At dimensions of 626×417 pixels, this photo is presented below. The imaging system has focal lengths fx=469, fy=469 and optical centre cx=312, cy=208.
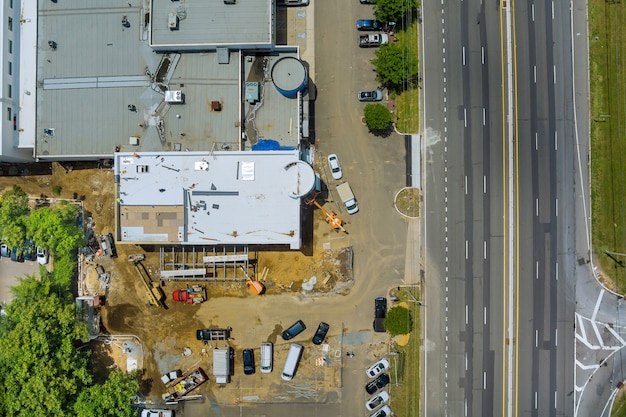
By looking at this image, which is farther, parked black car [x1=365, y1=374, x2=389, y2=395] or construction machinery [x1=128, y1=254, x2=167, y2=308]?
construction machinery [x1=128, y1=254, x2=167, y2=308]

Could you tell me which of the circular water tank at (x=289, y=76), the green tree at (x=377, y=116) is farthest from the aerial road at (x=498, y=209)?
the circular water tank at (x=289, y=76)

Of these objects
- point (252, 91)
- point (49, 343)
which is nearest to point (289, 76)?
point (252, 91)

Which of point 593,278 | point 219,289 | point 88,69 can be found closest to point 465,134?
point 593,278

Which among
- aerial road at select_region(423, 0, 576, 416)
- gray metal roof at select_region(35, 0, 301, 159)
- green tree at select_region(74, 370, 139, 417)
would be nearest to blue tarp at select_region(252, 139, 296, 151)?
gray metal roof at select_region(35, 0, 301, 159)

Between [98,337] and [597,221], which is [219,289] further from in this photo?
[597,221]

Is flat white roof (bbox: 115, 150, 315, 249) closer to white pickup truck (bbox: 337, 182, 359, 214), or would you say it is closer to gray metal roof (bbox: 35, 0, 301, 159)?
gray metal roof (bbox: 35, 0, 301, 159)

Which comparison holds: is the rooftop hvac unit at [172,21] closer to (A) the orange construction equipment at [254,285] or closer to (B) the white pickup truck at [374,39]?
(B) the white pickup truck at [374,39]
